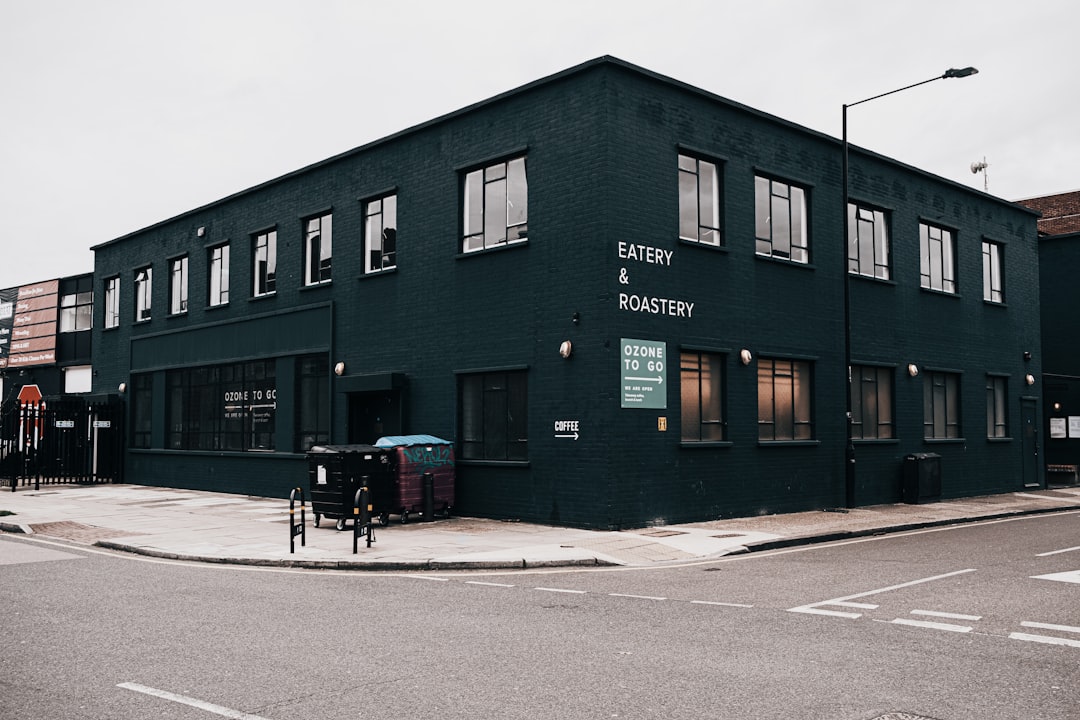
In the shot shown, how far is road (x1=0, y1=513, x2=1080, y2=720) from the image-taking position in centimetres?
622

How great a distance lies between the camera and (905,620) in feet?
29.6

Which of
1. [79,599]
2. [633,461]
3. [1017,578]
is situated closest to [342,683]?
[79,599]

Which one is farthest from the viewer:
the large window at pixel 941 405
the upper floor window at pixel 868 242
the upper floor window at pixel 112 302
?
the upper floor window at pixel 112 302

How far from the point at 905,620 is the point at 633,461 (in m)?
8.66

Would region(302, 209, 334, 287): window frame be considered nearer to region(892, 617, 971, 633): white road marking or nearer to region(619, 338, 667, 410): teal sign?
region(619, 338, 667, 410): teal sign

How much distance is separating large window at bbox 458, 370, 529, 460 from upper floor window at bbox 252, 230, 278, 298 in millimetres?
8756

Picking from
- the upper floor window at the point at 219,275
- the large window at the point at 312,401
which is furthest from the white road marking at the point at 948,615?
the upper floor window at the point at 219,275

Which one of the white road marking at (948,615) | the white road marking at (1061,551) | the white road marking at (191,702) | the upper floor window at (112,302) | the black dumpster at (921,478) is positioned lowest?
the white road marking at (1061,551)

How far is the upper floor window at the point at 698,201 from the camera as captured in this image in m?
19.3

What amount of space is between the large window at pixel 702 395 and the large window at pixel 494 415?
10.2 feet

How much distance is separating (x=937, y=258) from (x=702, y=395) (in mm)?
10855

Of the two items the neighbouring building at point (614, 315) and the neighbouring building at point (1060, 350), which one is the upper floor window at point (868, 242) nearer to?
the neighbouring building at point (614, 315)

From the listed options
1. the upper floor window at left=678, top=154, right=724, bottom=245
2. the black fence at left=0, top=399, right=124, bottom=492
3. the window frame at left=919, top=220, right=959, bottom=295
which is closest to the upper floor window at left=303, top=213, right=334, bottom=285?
the upper floor window at left=678, top=154, right=724, bottom=245

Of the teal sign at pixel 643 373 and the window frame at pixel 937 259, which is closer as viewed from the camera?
the teal sign at pixel 643 373
